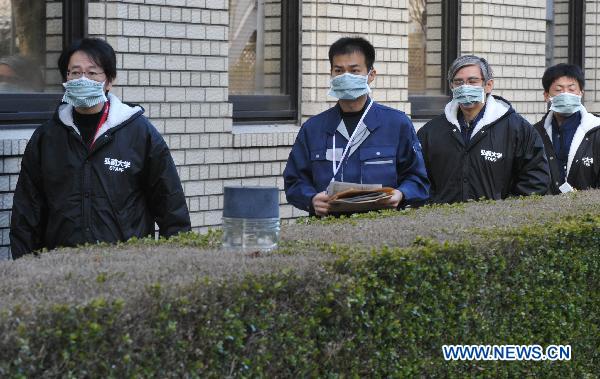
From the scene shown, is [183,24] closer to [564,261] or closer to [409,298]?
[564,261]

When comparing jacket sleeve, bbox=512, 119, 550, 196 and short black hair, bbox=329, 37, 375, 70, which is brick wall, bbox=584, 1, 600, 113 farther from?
short black hair, bbox=329, 37, 375, 70

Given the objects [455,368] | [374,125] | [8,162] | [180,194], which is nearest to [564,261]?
[455,368]

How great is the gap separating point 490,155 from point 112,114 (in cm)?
258

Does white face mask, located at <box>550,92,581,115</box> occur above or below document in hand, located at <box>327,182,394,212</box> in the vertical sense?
above

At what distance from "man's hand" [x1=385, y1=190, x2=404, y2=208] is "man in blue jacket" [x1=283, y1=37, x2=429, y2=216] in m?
0.05

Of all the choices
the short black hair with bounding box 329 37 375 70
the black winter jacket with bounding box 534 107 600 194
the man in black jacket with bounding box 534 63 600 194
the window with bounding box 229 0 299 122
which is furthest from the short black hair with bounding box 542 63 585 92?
the short black hair with bounding box 329 37 375 70

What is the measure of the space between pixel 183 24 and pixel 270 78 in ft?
5.49

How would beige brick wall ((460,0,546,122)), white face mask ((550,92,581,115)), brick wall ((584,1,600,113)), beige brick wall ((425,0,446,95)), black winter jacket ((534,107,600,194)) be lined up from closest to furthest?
black winter jacket ((534,107,600,194)), white face mask ((550,92,581,115)), beige brick wall ((460,0,546,122)), beige brick wall ((425,0,446,95)), brick wall ((584,1,600,113))

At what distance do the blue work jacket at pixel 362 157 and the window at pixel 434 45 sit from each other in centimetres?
626

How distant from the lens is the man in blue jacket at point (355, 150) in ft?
21.6

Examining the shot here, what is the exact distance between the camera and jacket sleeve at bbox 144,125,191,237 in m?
6.30

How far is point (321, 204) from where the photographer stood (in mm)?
6273

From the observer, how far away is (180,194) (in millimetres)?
6336

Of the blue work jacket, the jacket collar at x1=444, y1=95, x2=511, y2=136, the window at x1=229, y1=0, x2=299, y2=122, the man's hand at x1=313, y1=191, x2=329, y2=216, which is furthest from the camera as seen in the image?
the window at x1=229, y1=0, x2=299, y2=122
